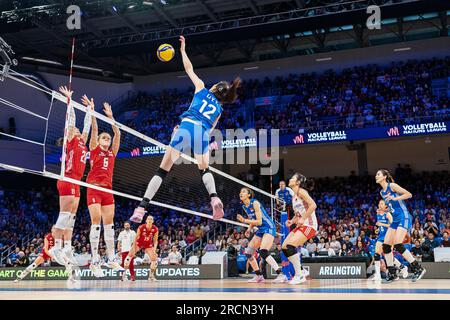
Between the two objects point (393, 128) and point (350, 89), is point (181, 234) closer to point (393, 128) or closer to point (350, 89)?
point (393, 128)

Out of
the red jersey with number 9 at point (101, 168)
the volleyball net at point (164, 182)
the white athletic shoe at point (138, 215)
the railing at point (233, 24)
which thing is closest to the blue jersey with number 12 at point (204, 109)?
the white athletic shoe at point (138, 215)

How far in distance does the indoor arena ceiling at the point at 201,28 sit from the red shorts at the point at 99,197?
14.8 metres

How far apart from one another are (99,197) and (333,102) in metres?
18.5

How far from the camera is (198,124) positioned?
6.29 m

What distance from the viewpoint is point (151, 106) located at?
28.2 metres

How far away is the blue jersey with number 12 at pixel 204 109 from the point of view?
6.33 m

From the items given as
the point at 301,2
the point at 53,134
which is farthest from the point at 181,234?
the point at 301,2

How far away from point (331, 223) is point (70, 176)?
1377 centimetres

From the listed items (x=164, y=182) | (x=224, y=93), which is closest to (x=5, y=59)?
(x=224, y=93)

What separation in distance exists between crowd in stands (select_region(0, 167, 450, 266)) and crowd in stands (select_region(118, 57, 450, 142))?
3469 millimetres

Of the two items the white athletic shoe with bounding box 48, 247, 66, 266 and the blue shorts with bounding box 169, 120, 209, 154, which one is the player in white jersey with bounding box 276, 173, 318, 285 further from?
the white athletic shoe with bounding box 48, 247, 66, 266

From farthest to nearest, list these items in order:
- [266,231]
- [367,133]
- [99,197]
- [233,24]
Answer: [233,24] → [367,133] → [266,231] → [99,197]

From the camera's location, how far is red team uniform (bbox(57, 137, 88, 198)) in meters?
7.71

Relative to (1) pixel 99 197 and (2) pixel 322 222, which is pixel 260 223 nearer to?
(1) pixel 99 197
